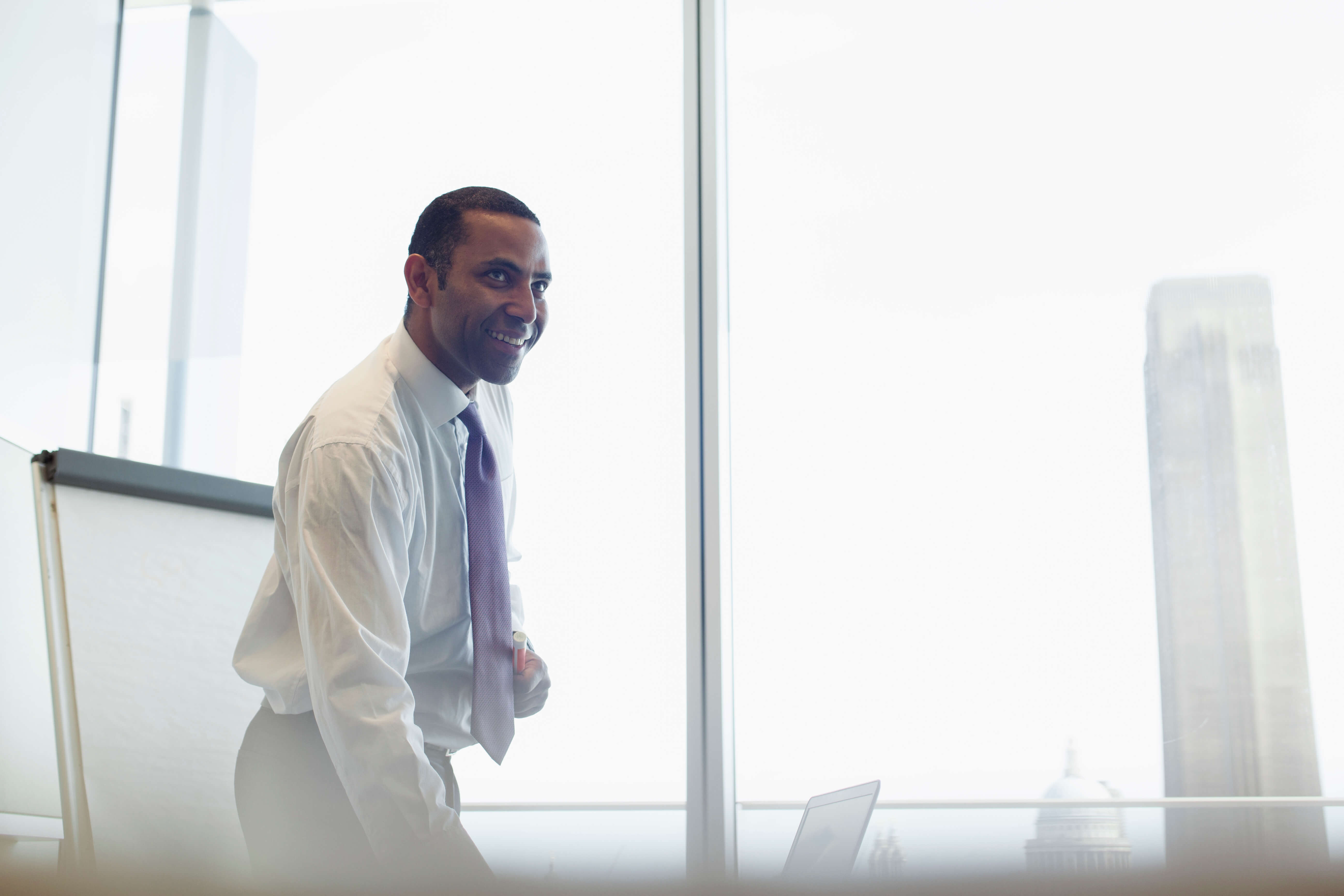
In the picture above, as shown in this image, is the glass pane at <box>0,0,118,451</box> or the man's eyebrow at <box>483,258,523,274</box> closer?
the man's eyebrow at <box>483,258,523,274</box>

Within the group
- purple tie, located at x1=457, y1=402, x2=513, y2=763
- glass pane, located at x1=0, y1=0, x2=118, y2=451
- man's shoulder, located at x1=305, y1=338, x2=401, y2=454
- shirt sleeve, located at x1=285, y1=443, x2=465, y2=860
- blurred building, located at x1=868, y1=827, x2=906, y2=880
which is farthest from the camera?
glass pane, located at x1=0, y1=0, x2=118, y2=451

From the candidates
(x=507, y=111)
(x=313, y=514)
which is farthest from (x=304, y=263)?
(x=313, y=514)

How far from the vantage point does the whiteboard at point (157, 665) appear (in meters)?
1.69

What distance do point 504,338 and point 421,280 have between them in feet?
0.55

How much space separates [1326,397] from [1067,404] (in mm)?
516

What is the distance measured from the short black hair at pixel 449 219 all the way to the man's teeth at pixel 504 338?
108 mm

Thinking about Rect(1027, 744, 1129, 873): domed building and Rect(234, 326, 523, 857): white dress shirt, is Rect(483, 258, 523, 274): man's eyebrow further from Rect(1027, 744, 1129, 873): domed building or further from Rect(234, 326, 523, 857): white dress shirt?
Rect(1027, 744, 1129, 873): domed building

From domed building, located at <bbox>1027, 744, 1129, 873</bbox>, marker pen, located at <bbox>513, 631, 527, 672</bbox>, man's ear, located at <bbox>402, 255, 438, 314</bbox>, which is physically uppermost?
man's ear, located at <bbox>402, 255, 438, 314</bbox>

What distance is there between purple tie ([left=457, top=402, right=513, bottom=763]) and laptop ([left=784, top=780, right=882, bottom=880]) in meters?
0.45

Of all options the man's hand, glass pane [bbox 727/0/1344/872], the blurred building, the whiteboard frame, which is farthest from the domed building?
the blurred building

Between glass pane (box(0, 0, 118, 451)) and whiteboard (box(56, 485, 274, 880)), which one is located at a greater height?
glass pane (box(0, 0, 118, 451))

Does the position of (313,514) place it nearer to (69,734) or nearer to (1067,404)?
(69,734)

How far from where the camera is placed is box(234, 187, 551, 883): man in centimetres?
121

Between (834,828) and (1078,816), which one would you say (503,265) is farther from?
(1078,816)
